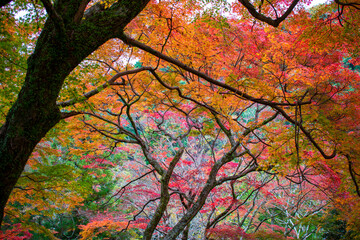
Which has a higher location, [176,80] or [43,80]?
[176,80]

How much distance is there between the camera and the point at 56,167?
13.6 ft

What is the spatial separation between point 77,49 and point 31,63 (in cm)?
35

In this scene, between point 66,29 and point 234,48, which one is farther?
point 234,48

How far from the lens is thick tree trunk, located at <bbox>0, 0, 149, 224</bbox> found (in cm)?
160

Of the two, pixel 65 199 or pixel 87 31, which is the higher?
pixel 87 31

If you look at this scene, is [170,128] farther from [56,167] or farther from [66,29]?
[66,29]

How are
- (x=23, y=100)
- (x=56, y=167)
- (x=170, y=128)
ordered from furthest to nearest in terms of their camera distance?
(x=170, y=128) < (x=56, y=167) < (x=23, y=100)

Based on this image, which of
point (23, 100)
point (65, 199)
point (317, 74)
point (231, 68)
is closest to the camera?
point (23, 100)

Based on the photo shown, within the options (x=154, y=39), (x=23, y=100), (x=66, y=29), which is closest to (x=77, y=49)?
(x=66, y=29)

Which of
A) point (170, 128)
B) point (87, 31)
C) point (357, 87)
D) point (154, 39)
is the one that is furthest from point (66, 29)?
point (170, 128)

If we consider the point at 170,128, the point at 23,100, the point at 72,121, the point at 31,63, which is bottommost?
the point at 23,100

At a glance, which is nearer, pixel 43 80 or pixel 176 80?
pixel 43 80

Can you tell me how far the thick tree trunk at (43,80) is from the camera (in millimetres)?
1597

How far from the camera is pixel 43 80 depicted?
1628mm
